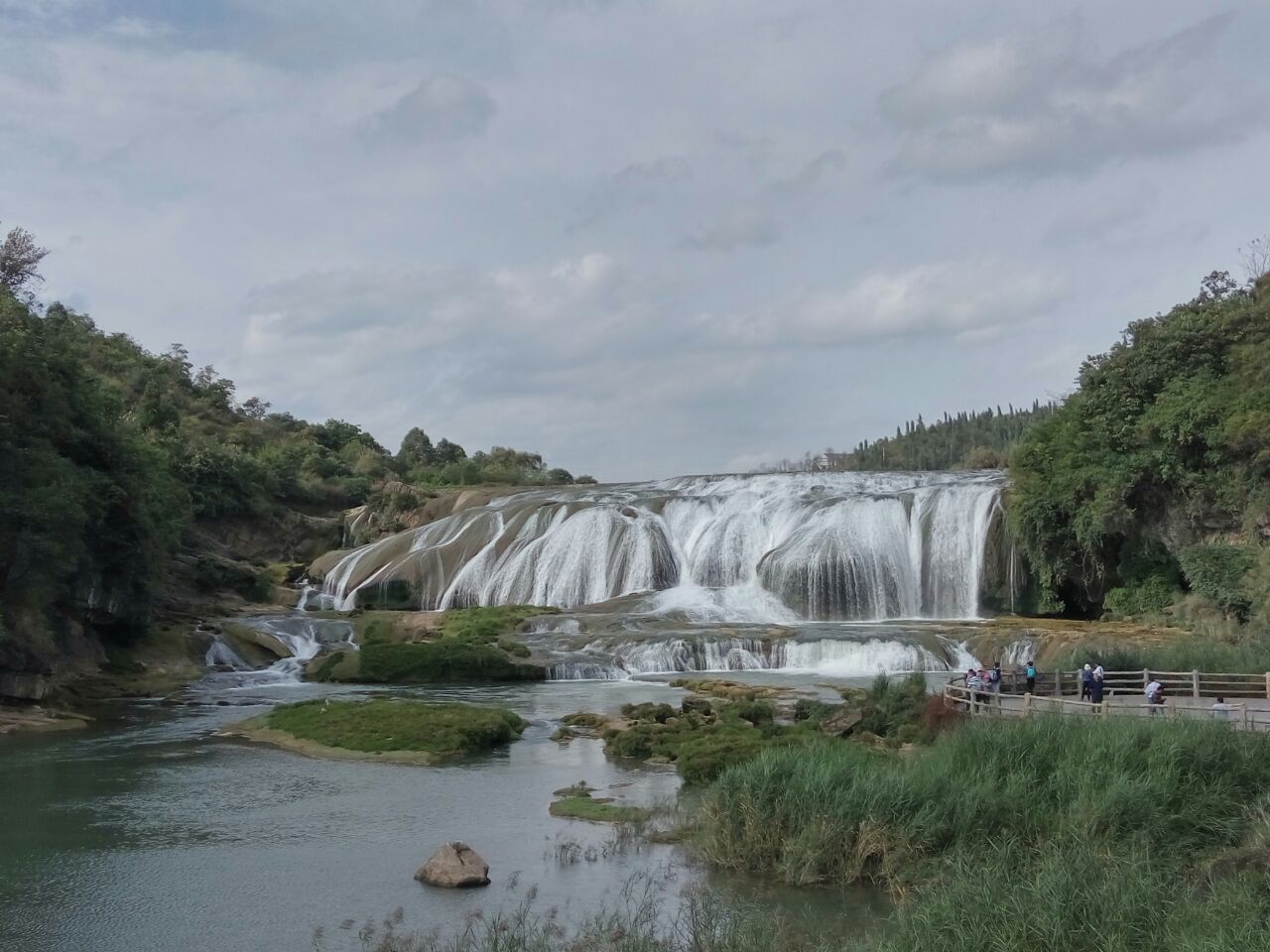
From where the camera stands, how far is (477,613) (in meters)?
45.1

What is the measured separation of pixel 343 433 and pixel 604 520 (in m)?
54.2

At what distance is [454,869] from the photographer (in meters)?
14.2

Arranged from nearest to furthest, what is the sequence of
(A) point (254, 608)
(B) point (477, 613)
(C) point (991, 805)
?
(C) point (991, 805) < (B) point (477, 613) < (A) point (254, 608)

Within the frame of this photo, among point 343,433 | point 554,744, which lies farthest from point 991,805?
point 343,433

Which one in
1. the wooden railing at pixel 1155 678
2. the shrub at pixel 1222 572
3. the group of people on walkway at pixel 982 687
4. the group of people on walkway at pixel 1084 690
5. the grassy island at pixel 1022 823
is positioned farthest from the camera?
the shrub at pixel 1222 572

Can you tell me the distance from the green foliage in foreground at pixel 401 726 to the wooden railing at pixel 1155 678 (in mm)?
9717

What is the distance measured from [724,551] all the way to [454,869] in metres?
A: 37.8

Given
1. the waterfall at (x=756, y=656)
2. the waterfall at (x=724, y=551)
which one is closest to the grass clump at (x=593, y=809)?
the waterfall at (x=756, y=656)

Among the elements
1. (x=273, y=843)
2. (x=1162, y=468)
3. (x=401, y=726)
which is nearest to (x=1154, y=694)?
(x=273, y=843)

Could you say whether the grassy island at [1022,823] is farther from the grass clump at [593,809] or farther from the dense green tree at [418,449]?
the dense green tree at [418,449]

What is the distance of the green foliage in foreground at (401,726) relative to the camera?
2384cm

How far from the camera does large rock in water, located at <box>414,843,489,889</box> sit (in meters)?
14.1

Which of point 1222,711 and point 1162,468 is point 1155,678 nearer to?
point 1222,711

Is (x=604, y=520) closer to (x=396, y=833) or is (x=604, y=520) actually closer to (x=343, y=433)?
(x=396, y=833)
